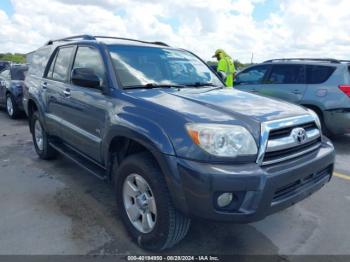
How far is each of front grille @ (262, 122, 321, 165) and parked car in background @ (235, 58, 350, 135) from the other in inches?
136

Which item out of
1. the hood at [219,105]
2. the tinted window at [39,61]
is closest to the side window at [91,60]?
the hood at [219,105]

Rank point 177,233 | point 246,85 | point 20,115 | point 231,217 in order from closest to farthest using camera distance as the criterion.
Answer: point 231,217 → point 177,233 → point 246,85 → point 20,115

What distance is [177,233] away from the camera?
2713 millimetres

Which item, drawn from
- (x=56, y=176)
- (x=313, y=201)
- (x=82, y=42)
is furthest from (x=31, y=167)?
(x=313, y=201)

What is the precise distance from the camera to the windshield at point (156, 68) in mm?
3477

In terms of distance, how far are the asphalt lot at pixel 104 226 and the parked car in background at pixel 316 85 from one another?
2106 millimetres

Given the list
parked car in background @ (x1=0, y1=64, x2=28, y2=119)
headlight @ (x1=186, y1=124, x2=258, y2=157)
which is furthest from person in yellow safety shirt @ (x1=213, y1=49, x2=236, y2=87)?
headlight @ (x1=186, y1=124, x2=258, y2=157)

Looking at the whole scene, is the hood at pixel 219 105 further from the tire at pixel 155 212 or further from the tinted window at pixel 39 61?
the tinted window at pixel 39 61

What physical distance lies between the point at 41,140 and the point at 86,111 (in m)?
2.09

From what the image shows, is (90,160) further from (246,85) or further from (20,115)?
(20,115)

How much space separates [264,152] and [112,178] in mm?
1628

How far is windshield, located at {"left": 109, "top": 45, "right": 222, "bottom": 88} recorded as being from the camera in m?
3.48

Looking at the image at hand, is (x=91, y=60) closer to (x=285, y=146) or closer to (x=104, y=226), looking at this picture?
(x=104, y=226)

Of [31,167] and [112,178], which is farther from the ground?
[112,178]
